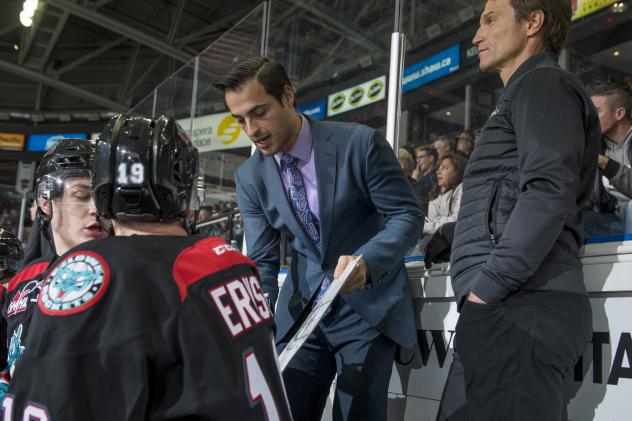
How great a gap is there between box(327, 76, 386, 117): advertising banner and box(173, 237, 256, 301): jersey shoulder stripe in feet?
6.57

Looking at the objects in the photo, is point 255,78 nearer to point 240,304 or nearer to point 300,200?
point 300,200

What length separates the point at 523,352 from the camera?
1233 mm

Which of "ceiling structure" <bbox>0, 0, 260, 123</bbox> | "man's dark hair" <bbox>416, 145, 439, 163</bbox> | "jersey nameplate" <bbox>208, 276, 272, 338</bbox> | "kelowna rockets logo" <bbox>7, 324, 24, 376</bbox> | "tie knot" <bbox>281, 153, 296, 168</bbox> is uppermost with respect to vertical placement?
"ceiling structure" <bbox>0, 0, 260, 123</bbox>

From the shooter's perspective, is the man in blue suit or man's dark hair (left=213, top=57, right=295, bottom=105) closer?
the man in blue suit

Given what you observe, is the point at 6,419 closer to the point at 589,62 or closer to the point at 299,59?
the point at 589,62

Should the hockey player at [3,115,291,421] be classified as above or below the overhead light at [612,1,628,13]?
below

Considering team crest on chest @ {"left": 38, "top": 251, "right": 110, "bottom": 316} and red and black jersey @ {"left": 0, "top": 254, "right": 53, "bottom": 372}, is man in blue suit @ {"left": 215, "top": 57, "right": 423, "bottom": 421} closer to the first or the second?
red and black jersey @ {"left": 0, "top": 254, "right": 53, "bottom": 372}

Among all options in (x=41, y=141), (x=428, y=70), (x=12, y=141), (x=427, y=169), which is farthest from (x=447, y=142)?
(x=12, y=141)

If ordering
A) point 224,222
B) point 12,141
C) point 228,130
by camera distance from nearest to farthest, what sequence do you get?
point 224,222 → point 228,130 → point 12,141

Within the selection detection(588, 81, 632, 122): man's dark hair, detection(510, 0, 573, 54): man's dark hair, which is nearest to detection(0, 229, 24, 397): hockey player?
detection(510, 0, 573, 54): man's dark hair

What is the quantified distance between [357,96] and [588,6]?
1.15 m

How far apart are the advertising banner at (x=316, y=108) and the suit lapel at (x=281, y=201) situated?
5.60 ft

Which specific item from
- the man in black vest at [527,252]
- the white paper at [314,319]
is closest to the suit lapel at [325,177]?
the white paper at [314,319]

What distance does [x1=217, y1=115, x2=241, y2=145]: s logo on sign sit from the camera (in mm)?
4672
